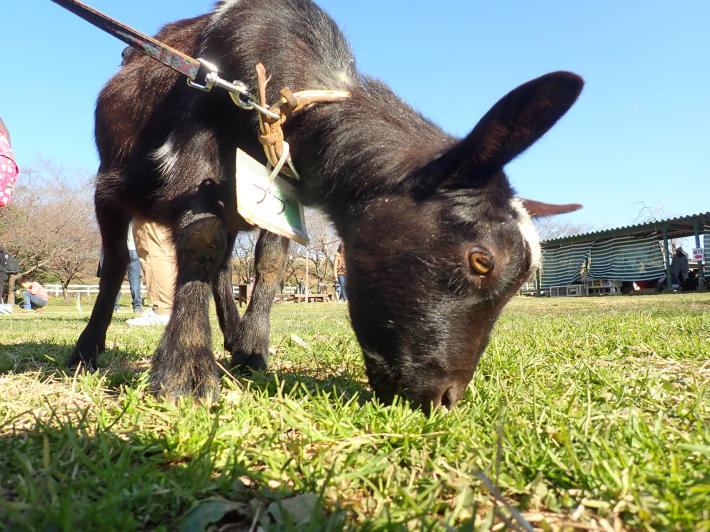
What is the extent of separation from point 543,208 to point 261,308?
6.76ft

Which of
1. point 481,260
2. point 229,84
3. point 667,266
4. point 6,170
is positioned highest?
point 667,266

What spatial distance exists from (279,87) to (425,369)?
67.5 inches

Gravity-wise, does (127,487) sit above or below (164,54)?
below

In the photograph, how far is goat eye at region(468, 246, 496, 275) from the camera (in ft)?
7.00

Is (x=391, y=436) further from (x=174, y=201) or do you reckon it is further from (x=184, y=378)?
(x=174, y=201)

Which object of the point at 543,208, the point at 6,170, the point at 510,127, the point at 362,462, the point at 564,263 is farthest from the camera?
the point at 564,263

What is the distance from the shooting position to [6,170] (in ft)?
12.7

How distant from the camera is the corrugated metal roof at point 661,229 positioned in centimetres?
2473

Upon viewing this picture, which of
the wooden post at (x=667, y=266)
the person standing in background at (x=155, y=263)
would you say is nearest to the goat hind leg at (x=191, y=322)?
the person standing in background at (x=155, y=263)

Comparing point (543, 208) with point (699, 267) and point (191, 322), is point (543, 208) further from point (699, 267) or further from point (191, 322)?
point (699, 267)

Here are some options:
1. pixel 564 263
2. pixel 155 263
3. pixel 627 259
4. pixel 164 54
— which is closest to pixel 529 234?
pixel 164 54

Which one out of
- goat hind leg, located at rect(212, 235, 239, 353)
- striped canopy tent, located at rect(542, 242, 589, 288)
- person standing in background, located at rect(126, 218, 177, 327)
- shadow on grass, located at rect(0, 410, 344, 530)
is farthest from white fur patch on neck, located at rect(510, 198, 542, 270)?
striped canopy tent, located at rect(542, 242, 589, 288)

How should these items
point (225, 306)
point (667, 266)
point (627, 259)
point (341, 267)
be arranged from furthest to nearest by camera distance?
point (627, 259) < point (667, 266) < point (341, 267) < point (225, 306)

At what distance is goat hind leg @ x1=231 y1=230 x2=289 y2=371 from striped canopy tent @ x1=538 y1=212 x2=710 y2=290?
21.6m
